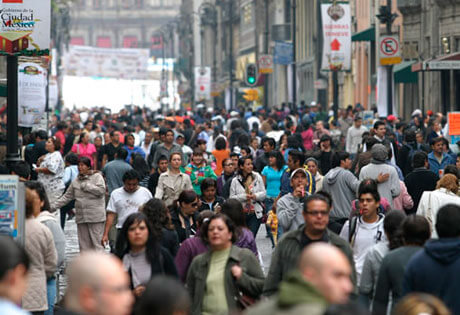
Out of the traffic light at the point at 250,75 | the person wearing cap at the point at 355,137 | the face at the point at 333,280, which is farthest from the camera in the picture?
the traffic light at the point at 250,75

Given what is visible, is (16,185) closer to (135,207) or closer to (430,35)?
(135,207)

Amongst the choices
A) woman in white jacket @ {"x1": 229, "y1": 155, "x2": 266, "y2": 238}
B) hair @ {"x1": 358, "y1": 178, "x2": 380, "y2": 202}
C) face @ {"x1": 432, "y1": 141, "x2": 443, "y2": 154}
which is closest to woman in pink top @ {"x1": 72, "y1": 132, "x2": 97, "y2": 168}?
face @ {"x1": 432, "y1": 141, "x2": 443, "y2": 154}

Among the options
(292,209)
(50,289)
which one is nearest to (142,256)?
(50,289)

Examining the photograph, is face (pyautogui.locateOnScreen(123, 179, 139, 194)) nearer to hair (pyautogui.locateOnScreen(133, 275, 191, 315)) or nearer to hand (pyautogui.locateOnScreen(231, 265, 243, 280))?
hand (pyautogui.locateOnScreen(231, 265, 243, 280))

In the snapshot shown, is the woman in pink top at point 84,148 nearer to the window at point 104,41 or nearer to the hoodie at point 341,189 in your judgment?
the hoodie at point 341,189

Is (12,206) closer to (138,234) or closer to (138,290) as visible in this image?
(138,234)

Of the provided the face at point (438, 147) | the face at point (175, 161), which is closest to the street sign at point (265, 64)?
the face at point (438, 147)

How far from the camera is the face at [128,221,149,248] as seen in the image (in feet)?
28.5

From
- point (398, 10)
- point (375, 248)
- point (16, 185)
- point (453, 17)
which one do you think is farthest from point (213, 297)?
point (398, 10)

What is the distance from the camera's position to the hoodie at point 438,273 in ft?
24.4

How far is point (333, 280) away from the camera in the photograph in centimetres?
504

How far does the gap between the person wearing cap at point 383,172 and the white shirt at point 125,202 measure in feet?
7.88

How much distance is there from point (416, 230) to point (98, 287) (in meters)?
3.58

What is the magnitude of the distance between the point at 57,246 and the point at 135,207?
10.2 feet
